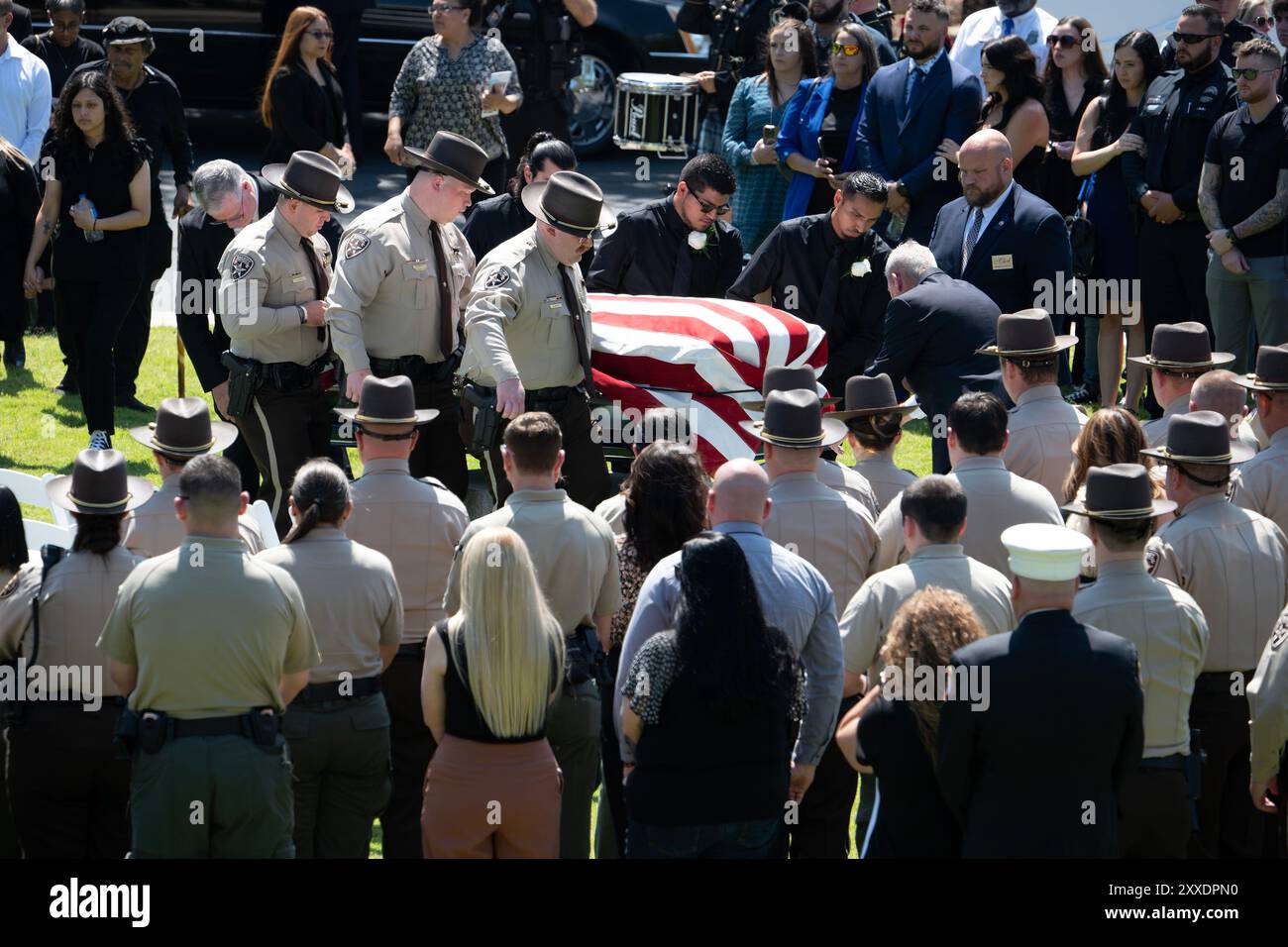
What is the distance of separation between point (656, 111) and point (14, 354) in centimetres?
462

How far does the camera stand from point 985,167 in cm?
841

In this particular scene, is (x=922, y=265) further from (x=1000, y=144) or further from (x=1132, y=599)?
(x=1132, y=599)

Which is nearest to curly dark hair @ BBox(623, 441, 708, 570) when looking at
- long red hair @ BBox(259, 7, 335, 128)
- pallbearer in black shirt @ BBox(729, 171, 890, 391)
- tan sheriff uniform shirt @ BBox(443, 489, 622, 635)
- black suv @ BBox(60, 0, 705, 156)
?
tan sheriff uniform shirt @ BBox(443, 489, 622, 635)

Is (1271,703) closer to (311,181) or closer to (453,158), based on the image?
(453,158)

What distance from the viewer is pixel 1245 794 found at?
5500 mm

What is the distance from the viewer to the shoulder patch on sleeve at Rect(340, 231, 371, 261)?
7.12 metres

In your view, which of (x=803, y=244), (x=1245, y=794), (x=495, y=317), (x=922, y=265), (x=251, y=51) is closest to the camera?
(x=1245, y=794)

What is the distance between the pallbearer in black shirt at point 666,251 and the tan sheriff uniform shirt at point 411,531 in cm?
296

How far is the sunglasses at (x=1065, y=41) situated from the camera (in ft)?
35.1

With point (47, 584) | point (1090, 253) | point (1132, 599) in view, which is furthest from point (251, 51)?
point (1132, 599)

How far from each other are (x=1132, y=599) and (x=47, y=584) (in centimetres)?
298

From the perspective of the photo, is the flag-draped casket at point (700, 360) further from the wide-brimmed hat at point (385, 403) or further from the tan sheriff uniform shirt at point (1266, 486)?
the tan sheriff uniform shirt at point (1266, 486)
